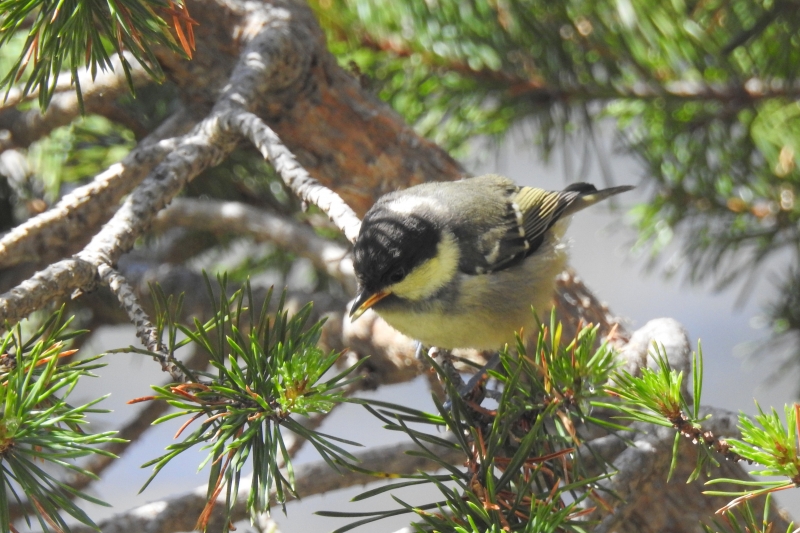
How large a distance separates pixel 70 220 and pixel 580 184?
88 cm

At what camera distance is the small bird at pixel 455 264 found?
0.94m

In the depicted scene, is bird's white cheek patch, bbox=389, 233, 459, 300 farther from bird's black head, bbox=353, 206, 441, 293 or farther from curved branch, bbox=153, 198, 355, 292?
curved branch, bbox=153, 198, 355, 292

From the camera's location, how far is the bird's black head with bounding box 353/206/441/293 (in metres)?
0.89

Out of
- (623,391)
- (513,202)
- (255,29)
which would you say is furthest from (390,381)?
(623,391)

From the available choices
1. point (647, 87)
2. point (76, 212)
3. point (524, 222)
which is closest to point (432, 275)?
point (524, 222)

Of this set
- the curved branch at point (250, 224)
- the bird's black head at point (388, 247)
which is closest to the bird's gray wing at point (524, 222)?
the bird's black head at point (388, 247)

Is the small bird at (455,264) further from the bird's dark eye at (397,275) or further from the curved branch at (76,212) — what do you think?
the curved branch at (76,212)

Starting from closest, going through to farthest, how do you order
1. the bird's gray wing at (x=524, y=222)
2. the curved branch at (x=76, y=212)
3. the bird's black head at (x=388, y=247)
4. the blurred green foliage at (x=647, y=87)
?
the curved branch at (x=76, y=212)
the bird's black head at (x=388, y=247)
the bird's gray wing at (x=524, y=222)
the blurred green foliage at (x=647, y=87)

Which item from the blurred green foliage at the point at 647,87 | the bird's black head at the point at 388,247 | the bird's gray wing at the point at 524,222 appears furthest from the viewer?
the blurred green foliage at the point at 647,87

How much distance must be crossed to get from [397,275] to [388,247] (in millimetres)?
49

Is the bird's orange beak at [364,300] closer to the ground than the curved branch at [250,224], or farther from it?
closer to the ground

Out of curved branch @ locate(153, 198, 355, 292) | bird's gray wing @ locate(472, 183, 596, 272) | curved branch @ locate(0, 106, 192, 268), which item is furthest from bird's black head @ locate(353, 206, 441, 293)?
curved branch @ locate(153, 198, 355, 292)

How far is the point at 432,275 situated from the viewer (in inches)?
39.2

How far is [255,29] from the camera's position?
111cm
